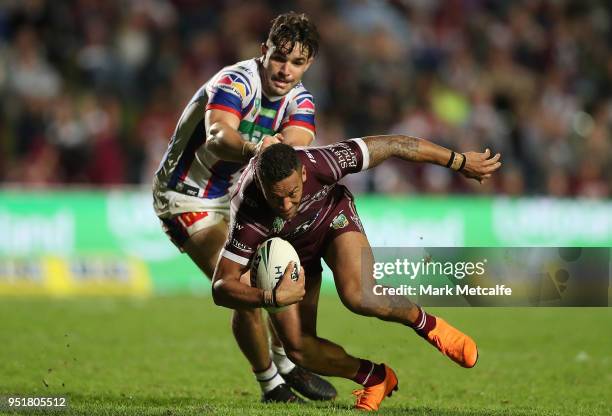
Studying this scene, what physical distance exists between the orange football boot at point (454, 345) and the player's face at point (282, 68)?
210 centimetres

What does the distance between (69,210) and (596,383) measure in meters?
8.60

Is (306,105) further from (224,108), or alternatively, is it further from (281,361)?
(281,361)

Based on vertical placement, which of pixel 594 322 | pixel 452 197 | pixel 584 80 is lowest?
pixel 594 322

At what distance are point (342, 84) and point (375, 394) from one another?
1087 centimetres

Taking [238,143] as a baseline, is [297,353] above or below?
below

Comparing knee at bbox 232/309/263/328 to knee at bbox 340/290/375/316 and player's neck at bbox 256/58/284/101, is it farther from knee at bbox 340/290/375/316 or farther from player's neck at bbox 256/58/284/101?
player's neck at bbox 256/58/284/101

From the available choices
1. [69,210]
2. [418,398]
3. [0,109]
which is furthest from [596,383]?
[0,109]

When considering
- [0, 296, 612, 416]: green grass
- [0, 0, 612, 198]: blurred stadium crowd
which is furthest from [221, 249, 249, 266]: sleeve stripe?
[0, 0, 612, 198]: blurred stadium crowd

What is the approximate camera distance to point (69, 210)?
1505 centimetres

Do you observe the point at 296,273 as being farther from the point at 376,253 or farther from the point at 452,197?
the point at 452,197

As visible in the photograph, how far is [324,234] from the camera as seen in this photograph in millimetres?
7309

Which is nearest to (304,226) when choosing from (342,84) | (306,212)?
(306,212)

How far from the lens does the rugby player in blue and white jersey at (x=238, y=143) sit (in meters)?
7.73

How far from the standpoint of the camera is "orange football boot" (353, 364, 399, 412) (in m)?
7.19
